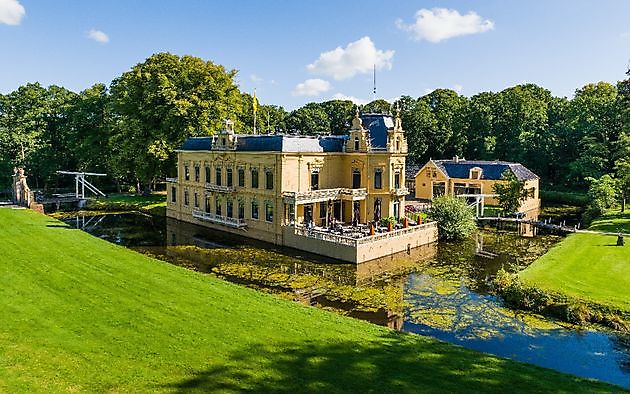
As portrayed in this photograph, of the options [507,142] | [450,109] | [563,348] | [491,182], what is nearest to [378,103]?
[450,109]

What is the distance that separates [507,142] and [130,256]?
56.5m

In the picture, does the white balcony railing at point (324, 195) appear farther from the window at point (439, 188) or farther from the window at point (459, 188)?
the window at point (459, 188)

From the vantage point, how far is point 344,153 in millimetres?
36469

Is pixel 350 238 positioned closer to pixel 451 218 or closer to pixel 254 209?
pixel 254 209

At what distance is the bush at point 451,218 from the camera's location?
35312 millimetres

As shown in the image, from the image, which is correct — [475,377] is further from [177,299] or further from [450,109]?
[450,109]

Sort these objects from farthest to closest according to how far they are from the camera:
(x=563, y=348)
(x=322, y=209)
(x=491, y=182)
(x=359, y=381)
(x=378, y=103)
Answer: (x=378, y=103) < (x=491, y=182) < (x=322, y=209) < (x=563, y=348) < (x=359, y=381)

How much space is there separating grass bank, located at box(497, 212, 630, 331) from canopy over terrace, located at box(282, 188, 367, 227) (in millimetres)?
12836

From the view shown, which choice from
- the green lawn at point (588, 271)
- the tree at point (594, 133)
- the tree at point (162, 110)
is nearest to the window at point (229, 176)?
the tree at point (162, 110)

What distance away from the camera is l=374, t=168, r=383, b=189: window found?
35500mm

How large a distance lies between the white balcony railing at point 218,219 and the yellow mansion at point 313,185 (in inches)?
3.0

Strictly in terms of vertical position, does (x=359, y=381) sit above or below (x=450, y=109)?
below

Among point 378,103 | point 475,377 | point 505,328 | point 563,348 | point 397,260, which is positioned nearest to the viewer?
point 475,377

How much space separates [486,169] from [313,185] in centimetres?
2604
